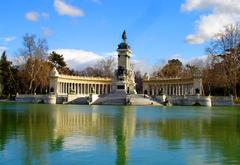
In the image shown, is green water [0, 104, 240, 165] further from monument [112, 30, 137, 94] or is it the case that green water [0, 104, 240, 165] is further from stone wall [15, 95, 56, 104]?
monument [112, 30, 137, 94]

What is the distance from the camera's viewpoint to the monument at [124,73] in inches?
3541

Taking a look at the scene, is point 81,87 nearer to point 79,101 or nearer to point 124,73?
point 124,73

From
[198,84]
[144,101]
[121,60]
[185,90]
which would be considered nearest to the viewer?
[144,101]

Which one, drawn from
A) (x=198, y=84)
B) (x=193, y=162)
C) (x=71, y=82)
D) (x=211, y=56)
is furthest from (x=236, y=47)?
(x=193, y=162)

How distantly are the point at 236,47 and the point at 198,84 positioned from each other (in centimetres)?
1421

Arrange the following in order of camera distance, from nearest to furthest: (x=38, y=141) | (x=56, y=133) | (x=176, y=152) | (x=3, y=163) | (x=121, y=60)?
(x=3, y=163)
(x=176, y=152)
(x=38, y=141)
(x=56, y=133)
(x=121, y=60)

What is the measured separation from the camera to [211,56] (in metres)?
79.0

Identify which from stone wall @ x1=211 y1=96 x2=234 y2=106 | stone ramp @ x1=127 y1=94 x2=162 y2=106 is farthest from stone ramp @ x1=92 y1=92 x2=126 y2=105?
stone wall @ x1=211 y1=96 x2=234 y2=106

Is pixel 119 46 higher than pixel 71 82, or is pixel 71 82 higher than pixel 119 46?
pixel 119 46

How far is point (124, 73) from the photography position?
300ft

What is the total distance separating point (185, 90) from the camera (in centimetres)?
9862

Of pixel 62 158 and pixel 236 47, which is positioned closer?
pixel 62 158

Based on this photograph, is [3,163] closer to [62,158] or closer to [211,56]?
[62,158]

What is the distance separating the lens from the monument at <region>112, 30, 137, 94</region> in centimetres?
8994
